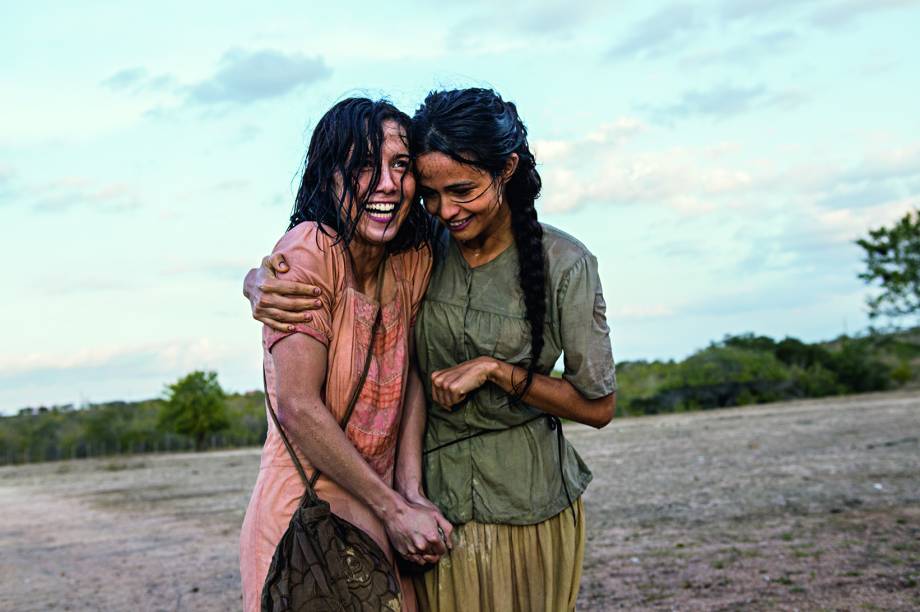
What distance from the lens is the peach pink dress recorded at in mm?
2871

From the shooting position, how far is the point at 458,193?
9.68 ft

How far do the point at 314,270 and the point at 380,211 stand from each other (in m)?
0.24

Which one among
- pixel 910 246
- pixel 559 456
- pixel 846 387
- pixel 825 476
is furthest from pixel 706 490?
pixel 910 246

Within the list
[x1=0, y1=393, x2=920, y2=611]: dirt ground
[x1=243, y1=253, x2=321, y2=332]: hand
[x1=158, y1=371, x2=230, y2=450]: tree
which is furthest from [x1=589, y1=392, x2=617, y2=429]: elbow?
[x1=158, y1=371, x2=230, y2=450]: tree

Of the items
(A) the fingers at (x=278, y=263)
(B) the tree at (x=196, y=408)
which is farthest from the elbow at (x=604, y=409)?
(B) the tree at (x=196, y=408)

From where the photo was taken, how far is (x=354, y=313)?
294 cm

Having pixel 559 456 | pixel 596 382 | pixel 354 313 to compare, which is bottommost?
pixel 559 456

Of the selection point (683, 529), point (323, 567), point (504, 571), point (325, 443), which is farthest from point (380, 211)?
point (683, 529)

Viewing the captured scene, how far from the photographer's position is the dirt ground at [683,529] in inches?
276

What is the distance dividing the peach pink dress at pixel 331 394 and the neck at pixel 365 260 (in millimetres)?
45

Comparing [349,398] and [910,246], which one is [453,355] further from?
[910,246]

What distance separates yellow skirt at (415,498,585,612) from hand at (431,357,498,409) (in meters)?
0.41

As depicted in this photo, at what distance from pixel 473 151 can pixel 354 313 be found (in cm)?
55

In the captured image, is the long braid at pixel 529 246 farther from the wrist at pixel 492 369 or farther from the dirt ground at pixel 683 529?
the dirt ground at pixel 683 529
